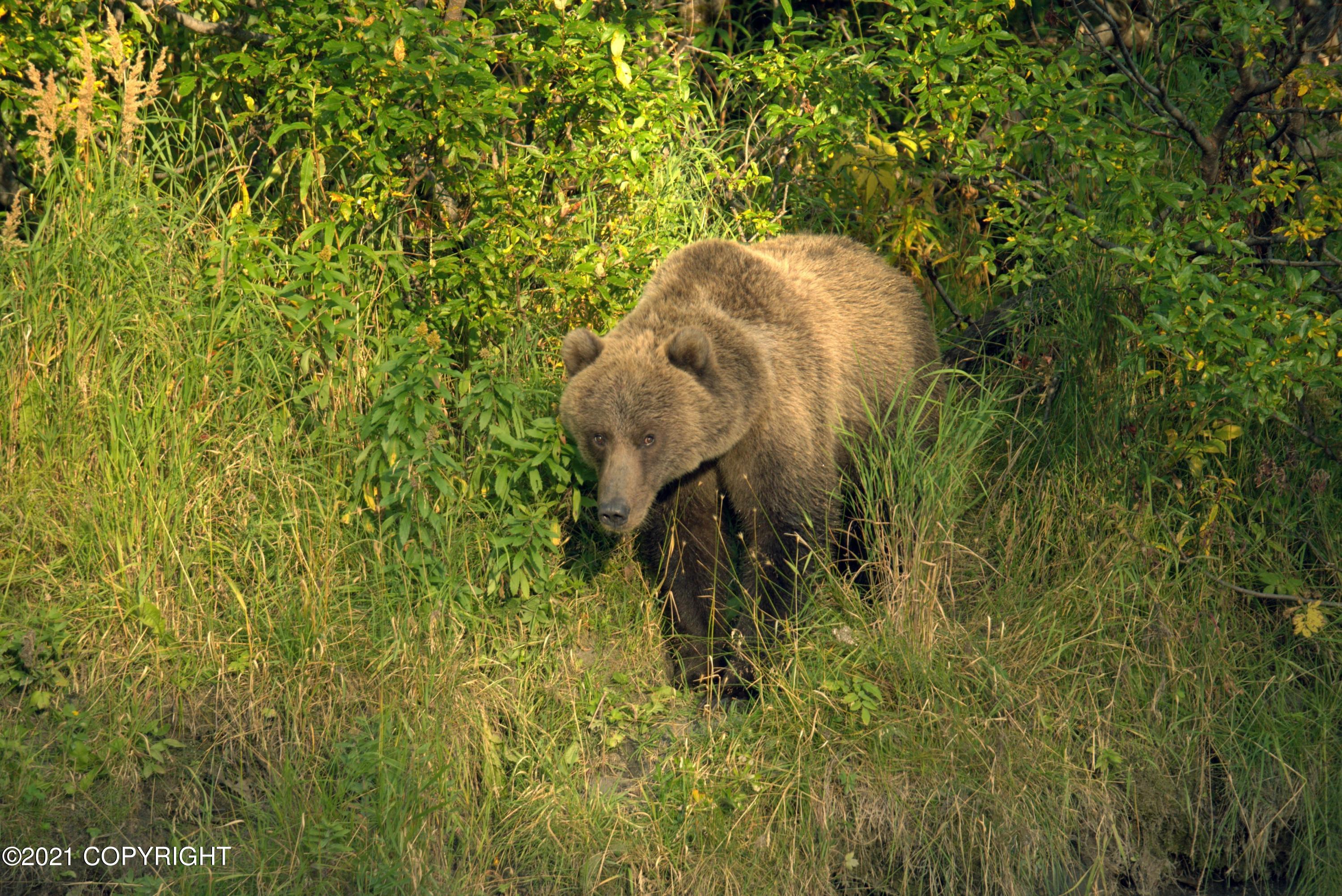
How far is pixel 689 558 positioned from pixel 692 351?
0.97 metres

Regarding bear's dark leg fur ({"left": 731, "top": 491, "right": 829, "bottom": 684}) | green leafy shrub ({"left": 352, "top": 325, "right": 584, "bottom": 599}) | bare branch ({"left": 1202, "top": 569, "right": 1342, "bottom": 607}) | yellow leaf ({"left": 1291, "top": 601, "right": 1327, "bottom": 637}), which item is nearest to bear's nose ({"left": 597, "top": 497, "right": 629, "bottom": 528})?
green leafy shrub ({"left": 352, "top": 325, "right": 584, "bottom": 599})

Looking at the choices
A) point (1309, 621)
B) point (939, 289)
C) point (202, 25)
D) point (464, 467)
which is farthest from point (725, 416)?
point (202, 25)

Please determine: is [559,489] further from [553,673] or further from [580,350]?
[553,673]

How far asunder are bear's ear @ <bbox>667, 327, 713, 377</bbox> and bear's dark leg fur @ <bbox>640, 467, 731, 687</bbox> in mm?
535

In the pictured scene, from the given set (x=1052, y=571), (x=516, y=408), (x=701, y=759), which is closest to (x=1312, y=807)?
(x=1052, y=571)

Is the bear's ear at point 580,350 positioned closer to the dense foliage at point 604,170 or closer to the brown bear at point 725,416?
the brown bear at point 725,416

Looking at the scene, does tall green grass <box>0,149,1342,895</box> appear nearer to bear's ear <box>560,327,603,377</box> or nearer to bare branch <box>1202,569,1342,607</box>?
bare branch <box>1202,569,1342,607</box>

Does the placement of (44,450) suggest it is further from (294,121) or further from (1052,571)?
(1052,571)

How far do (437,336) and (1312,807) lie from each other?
3844mm

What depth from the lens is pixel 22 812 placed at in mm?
4078

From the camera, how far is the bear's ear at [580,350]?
509 centimetres

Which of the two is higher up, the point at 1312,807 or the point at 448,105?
the point at 448,105

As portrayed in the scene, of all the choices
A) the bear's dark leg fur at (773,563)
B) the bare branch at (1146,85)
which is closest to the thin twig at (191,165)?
the bear's dark leg fur at (773,563)

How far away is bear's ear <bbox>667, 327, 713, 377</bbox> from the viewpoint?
16.3 ft
